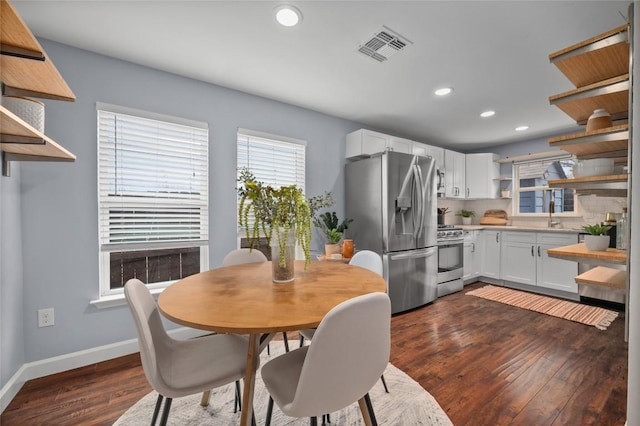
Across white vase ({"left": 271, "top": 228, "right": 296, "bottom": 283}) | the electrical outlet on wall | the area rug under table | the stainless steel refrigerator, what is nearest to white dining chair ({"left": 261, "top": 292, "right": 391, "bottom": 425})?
white vase ({"left": 271, "top": 228, "right": 296, "bottom": 283})

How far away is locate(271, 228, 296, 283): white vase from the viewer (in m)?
1.43

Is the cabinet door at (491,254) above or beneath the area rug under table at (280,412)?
above

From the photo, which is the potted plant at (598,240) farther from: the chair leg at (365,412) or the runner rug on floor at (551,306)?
the chair leg at (365,412)

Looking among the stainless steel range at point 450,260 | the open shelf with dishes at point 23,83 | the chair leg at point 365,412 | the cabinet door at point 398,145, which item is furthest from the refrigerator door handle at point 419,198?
the open shelf with dishes at point 23,83

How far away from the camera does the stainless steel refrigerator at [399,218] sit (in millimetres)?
3184

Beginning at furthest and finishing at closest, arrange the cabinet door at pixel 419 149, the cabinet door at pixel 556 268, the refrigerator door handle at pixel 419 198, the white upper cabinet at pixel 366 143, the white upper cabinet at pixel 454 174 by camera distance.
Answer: the white upper cabinet at pixel 454 174, the cabinet door at pixel 419 149, the cabinet door at pixel 556 268, the white upper cabinet at pixel 366 143, the refrigerator door handle at pixel 419 198

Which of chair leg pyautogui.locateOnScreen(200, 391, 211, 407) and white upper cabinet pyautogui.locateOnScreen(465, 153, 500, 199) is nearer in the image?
chair leg pyautogui.locateOnScreen(200, 391, 211, 407)

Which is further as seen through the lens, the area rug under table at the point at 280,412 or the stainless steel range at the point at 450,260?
the stainless steel range at the point at 450,260

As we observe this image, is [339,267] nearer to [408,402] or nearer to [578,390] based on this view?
[408,402]

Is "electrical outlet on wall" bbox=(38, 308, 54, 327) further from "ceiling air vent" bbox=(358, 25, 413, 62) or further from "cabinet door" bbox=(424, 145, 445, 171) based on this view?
"cabinet door" bbox=(424, 145, 445, 171)

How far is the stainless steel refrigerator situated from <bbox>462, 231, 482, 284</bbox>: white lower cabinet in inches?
43.0

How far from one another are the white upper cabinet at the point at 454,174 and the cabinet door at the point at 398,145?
1.01m

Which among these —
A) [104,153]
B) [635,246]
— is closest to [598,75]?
[635,246]

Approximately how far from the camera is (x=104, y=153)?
221cm
